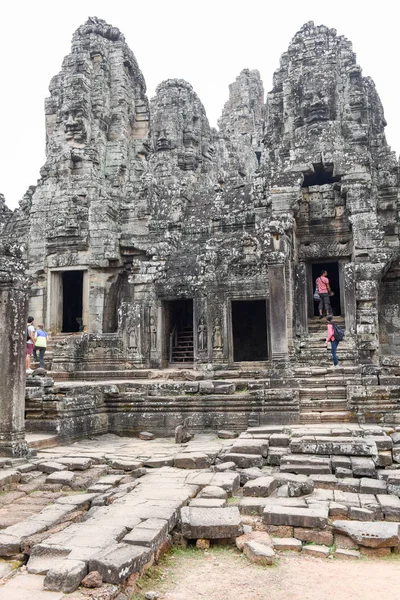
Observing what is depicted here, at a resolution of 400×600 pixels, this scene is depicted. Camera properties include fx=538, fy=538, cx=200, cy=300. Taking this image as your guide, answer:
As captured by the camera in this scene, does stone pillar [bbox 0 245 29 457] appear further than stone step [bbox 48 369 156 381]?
No

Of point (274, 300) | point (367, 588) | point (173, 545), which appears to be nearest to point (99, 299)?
point (274, 300)

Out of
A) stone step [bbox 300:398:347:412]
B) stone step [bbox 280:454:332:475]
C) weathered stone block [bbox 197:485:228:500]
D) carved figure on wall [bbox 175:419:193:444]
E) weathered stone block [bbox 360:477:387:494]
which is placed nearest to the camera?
weathered stone block [bbox 197:485:228:500]

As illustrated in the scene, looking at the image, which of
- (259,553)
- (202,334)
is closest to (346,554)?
(259,553)

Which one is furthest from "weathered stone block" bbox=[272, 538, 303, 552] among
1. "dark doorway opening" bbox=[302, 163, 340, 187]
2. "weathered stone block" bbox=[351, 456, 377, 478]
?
"dark doorway opening" bbox=[302, 163, 340, 187]

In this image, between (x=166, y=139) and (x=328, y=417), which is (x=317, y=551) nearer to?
(x=328, y=417)

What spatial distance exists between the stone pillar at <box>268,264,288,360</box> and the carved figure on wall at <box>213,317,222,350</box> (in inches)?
134

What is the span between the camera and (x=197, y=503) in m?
5.61

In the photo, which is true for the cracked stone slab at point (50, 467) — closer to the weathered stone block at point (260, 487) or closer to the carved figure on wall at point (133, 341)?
the weathered stone block at point (260, 487)

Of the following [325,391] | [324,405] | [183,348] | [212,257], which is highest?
[212,257]

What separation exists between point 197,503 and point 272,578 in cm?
142

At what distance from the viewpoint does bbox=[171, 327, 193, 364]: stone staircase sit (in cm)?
1677

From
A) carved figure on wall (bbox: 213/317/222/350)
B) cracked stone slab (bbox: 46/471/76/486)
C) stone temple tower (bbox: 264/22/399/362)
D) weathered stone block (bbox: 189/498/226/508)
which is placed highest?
stone temple tower (bbox: 264/22/399/362)

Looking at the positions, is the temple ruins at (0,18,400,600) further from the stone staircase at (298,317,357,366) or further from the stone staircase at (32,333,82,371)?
the stone staircase at (32,333,82,371)

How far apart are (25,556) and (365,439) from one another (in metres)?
4.91
